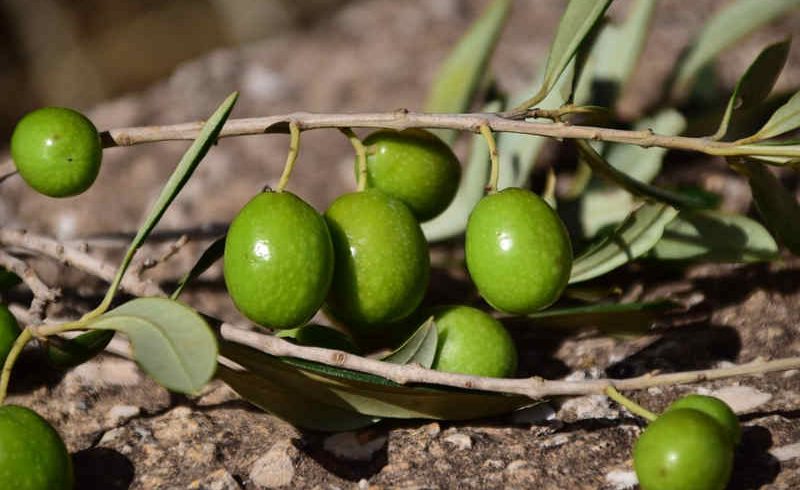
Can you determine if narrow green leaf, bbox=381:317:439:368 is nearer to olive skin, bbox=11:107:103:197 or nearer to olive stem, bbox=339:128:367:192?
olive stem, bbox=339:128:367:192

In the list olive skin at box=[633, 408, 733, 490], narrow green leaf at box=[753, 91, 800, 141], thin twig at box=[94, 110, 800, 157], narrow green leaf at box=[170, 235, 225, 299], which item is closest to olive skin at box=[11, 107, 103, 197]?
thin twig at box=[94, 110, 800, 157]

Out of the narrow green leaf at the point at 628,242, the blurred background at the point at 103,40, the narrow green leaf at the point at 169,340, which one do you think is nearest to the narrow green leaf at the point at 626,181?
the narrow green leaf at the point at 628,242

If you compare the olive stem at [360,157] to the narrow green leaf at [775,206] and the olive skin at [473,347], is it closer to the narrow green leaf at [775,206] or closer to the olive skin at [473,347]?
the olive skin at [473,347]

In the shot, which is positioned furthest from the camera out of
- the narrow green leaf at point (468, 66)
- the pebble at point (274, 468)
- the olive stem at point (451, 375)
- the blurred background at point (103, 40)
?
the blurred background at point (103, 40)

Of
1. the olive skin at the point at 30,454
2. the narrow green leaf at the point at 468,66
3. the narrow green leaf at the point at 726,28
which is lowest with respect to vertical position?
the olive skin at the point at 30,454

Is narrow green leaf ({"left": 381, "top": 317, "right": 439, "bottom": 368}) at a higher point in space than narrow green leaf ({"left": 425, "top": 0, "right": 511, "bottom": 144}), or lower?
lower

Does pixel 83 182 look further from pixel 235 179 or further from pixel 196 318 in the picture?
pixel 235 179
